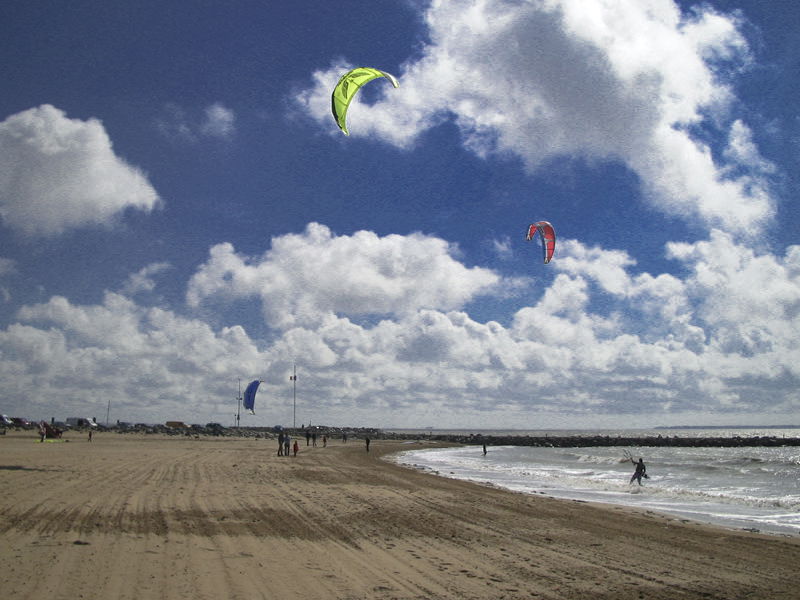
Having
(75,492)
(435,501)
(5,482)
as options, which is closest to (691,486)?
(435,501)

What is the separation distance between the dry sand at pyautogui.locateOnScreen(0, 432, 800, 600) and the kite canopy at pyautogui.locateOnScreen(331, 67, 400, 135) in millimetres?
9033

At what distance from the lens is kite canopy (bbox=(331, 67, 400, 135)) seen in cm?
1362

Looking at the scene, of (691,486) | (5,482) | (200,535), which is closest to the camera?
(200,535)

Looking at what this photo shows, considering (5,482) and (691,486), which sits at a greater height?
(5,482)

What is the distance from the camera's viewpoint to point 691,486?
2403 centimetres

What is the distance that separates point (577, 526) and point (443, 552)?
4371 mm

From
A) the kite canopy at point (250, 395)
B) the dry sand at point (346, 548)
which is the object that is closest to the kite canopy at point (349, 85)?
the dry sand at point (346, 548)

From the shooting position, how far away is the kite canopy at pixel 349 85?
13617 mm

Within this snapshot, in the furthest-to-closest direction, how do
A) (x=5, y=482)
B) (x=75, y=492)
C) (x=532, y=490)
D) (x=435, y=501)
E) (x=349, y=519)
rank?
(x=532, y=490) → (x=435, y=501) → (x=5, y=482) → (x=75, y=492) → (x=349, y=519)

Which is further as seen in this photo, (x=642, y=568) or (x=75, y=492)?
(x=75, y=492)

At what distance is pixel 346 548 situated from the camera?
8578 millimetres

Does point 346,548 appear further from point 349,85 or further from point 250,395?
point 250,395

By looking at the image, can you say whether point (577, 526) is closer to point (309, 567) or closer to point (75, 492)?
point (309, 567)

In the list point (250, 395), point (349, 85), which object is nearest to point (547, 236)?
point (349, 85)
